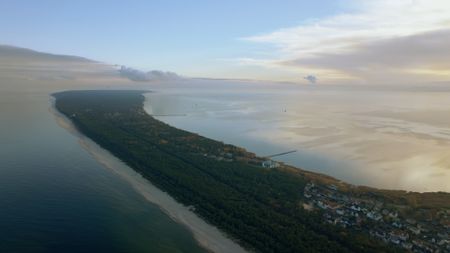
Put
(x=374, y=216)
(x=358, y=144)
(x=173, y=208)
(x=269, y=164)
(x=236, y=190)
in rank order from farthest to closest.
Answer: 1. (x=358, y=144)
2. (x=269, y=164)
3. (x=236, y=190)
4. (x=173, y=208)
5. (x=374, y=216)

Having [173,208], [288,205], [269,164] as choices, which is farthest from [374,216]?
[173,208]

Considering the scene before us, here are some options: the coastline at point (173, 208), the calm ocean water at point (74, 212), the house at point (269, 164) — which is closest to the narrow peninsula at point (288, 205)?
the house at point (269, 164)

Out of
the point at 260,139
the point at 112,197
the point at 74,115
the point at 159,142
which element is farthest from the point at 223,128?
the point at 112,197

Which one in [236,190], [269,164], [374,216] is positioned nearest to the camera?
[374,216]

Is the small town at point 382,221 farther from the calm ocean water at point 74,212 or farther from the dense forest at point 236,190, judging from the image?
the calm ocean water at point 74,212

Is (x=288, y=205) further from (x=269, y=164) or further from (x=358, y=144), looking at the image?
(x=358, y=144)

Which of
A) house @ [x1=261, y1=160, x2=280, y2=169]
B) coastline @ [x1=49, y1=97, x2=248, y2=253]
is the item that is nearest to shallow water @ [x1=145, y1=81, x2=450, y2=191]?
house @ [x1=261, y1=160, x2=280, y2=169]

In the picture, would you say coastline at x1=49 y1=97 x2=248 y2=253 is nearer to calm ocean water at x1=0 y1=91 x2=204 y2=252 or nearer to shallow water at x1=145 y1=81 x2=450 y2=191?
calm ocean water at x1=0 y1=91 x2=204 y2=252

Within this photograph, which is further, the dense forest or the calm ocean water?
the dense forest
